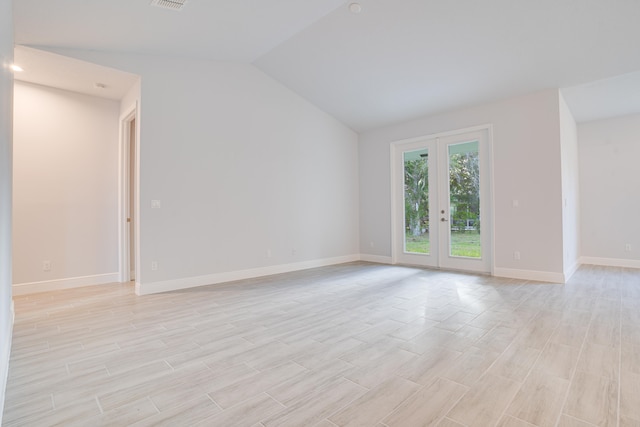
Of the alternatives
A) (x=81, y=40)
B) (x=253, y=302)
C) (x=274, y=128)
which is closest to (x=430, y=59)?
(x=274, y=128)

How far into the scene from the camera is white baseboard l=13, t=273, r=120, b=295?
423 centimetres

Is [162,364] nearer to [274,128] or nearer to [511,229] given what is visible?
[274,128]

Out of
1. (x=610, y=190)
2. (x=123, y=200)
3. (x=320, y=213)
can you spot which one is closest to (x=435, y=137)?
(x=320, y=213)

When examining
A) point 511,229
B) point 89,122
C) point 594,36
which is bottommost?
point 511,229

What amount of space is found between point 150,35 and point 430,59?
3658 millimetres

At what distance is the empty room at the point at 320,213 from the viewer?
1.96 m

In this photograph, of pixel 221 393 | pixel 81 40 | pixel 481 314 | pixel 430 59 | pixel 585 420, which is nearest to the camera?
pixel 585 420

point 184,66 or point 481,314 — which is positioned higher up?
point 184,66

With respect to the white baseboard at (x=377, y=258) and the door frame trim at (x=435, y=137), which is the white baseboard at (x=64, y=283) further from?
the door frame trim at (x=435, y=137)

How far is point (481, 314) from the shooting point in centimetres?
325

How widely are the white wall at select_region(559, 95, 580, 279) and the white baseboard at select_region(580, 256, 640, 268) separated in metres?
0.31

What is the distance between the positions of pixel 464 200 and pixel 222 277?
4.35 meters

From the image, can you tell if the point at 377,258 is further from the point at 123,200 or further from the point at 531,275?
the point at 123,200

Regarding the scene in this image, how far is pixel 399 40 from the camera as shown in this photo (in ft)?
13.9
